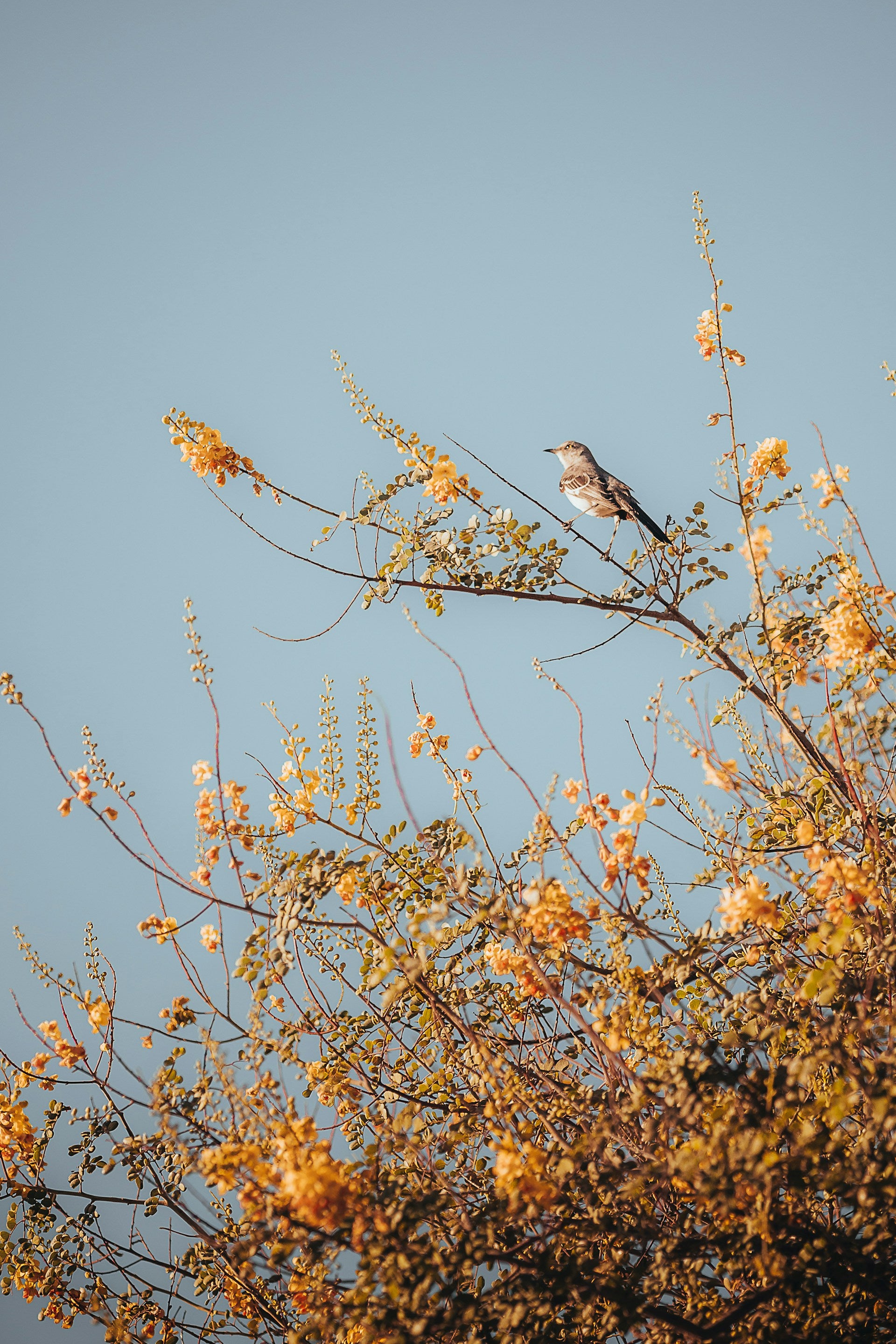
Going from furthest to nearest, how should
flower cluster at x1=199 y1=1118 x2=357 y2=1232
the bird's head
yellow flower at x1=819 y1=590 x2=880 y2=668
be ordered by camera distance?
the bird's head
yellow flower at x1=819 y1=590 x2=880 y2=668
flower cluster at x1=199 y1=1118 x2=357 y2=1232

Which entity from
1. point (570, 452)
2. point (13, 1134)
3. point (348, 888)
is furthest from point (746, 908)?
point (570, 452)

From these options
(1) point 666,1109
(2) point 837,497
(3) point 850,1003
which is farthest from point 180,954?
(2) point 837,497

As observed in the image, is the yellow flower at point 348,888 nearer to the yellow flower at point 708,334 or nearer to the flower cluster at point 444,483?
the flower cluster at point 444,483

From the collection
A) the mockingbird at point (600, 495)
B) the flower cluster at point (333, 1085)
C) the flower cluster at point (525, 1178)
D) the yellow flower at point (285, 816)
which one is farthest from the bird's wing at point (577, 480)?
the flower cluster at point (525, 1178)

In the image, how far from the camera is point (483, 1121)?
2.26m

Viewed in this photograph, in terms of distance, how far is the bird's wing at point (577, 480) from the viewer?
414 cm

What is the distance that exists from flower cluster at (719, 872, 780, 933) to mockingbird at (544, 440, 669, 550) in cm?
179

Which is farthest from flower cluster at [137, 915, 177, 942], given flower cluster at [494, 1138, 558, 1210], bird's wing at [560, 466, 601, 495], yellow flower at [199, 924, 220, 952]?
bird's wing at [560, 466, 601, 495]

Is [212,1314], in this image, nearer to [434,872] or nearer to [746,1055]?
[434,872]

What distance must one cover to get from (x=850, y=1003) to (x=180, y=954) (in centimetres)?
168

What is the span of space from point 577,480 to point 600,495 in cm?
31

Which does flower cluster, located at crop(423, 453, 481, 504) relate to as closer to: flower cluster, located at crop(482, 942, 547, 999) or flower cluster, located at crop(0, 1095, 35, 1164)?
flower cluster, located at crop(482, 942, 547, 999)

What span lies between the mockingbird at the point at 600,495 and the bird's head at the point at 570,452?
1.30 ft

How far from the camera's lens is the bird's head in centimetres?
514
